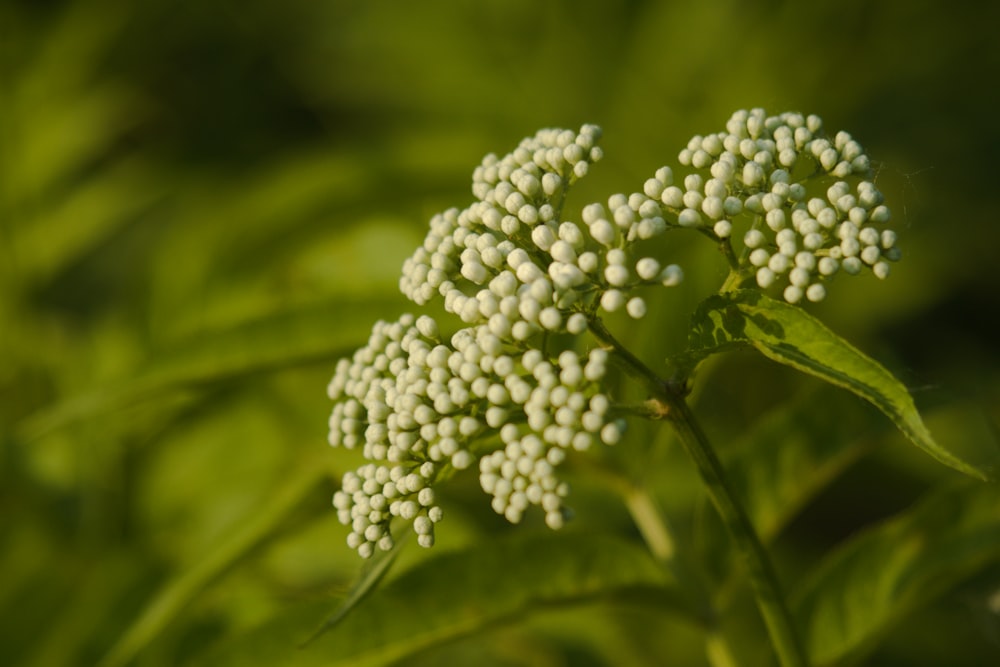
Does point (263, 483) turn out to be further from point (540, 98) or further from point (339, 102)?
point (339, 102)

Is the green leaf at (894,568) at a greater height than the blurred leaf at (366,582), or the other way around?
the blurred leaf at (366,582)

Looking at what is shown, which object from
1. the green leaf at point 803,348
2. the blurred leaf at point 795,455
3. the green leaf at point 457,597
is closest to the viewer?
the green leaf at point 803,348

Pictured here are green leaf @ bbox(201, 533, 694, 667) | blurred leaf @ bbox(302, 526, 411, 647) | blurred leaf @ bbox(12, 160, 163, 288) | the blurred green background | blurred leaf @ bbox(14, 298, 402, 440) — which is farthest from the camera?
blurred leaf @ bbox(12, 160, 163, 288)

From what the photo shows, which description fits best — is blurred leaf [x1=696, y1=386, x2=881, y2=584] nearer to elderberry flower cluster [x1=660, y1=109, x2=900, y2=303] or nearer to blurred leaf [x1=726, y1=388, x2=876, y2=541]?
blurred leaf [x1=726, y1=388, x2=876, y2=541]

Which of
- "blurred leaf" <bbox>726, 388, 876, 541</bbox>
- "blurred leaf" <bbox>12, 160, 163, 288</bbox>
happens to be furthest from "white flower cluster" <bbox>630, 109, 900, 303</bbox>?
"blurred leaf" <bbox>12, 160, 163, 288</bbox>

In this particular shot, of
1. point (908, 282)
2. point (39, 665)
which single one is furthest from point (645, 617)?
point (908, 282)

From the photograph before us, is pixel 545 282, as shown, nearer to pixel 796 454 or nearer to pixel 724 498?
pixel 724 498

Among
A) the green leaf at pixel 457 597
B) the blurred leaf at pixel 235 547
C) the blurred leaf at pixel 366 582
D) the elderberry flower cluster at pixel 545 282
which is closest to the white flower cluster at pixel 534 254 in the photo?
the elderberry flower cluster at pixel 545 282

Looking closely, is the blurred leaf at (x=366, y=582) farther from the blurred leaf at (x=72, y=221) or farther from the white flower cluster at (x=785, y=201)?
the blurred leaf at (x=72, y=221)

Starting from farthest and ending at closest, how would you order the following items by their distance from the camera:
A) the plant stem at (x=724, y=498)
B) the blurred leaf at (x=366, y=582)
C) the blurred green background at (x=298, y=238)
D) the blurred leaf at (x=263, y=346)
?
the blurred green background at (x=298, y=238)
the blurred leaf at (x=263, y=346)
the blurred leaf at (x=366, y=582)
the plant stem at (x=724, y=498)
